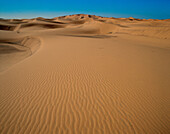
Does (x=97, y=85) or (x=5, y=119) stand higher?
(x=97, y=85)

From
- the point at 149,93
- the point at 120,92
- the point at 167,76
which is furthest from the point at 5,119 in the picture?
the point at 167,76

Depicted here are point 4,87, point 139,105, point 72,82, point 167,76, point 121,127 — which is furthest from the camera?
point 167,76

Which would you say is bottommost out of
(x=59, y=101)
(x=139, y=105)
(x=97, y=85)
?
(x=139, y=105)

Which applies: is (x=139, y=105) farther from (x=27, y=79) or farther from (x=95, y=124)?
(x=27, y=79)

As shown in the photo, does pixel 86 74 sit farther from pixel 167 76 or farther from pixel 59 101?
pixel 167 76

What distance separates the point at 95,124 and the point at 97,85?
162 cm

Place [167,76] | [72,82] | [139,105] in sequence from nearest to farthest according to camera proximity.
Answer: [139,105]
[72,82]
[167,76]

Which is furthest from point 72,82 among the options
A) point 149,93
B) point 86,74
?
point 149,93

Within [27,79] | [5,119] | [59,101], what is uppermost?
[27,79]

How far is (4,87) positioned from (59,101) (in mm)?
2385

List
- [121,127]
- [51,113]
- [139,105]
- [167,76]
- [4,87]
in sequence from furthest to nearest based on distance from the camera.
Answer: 1. [167,76]
2. [4,87]
3. [139,105]
4. [51,113]
5. [121,127]

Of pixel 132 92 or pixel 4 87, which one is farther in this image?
pixel 4 87

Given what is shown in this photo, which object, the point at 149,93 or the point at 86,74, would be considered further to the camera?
the point at 86,74

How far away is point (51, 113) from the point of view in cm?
282
